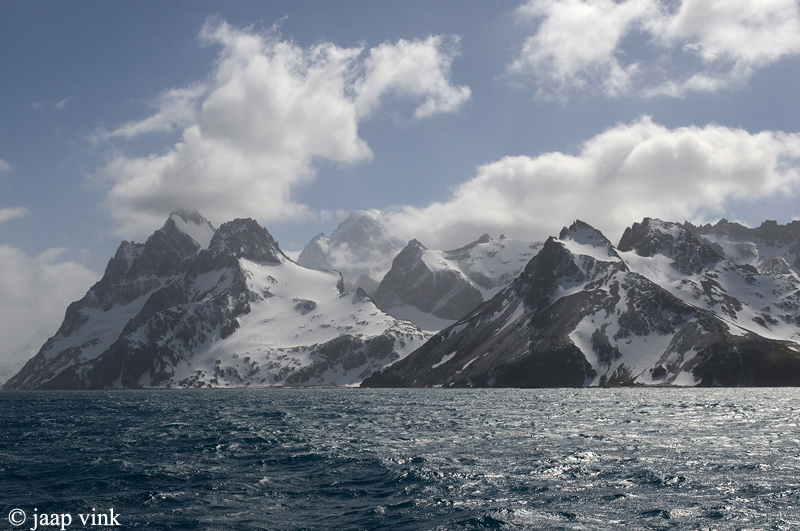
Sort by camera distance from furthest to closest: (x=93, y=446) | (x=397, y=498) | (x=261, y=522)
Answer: (x=93, y=446) → (x=397, y=498) → (x=261, y=522)

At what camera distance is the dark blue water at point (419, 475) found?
48844 millimetres

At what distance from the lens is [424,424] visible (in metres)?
115

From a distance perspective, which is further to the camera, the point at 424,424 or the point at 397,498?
the point at 424,424

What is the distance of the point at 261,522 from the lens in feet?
158

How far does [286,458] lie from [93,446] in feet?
95.2

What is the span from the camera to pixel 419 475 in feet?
210

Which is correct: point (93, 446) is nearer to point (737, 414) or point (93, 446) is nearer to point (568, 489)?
point (568, 489)

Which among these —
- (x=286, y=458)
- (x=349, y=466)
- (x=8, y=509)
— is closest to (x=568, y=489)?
(x=349, y=466)

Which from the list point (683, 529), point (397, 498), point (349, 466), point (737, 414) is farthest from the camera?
point (737, 414)

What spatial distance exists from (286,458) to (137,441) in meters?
28.4

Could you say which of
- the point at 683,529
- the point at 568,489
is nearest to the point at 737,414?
the point at 568,489

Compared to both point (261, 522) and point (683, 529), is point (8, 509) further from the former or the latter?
point (683, 529)

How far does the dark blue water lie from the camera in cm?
4884

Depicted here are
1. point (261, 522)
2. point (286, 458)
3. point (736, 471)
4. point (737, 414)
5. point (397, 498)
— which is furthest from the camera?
point (737, 414)
